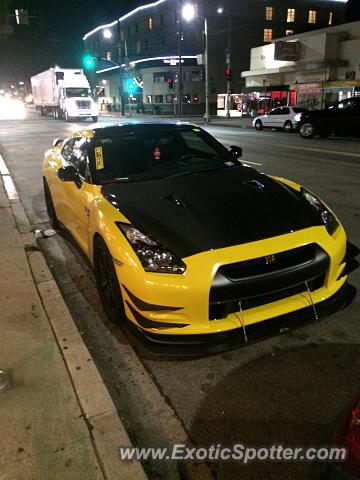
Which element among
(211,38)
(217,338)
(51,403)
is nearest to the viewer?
(51,403)

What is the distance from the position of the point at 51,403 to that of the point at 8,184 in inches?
318

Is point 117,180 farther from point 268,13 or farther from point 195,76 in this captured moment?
point 268,13

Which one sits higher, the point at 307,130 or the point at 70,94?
the point at 70,94

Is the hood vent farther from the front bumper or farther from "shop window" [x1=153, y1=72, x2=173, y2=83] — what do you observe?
"shop window" [x1=153, y1=72, x2=173, y2=83]

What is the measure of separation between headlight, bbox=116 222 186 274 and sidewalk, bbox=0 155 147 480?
0.83 meters

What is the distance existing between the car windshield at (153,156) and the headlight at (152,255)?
1.12 metres

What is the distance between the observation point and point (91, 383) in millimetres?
2891

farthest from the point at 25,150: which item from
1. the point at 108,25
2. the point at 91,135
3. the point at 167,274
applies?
the point at 108,25

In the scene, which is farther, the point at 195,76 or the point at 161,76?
the point at 161,76

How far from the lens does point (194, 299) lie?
2.82m

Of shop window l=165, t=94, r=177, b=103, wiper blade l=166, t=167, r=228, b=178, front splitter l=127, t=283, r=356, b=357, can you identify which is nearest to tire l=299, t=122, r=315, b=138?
wiper blade l=166, t=167, r=228, b=178

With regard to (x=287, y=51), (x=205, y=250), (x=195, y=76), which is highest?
(x=287, y=51)

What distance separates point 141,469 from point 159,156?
3.06 m

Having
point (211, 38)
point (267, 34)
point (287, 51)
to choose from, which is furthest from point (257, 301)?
point (267, 34)
